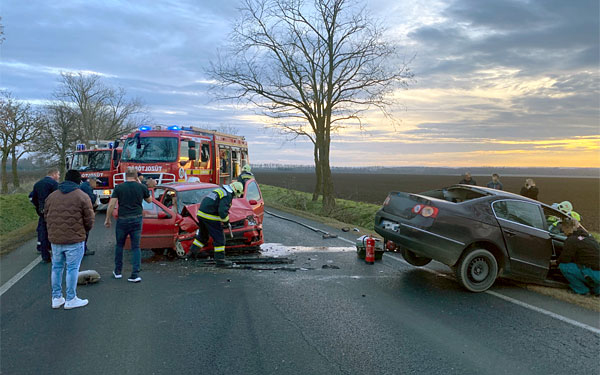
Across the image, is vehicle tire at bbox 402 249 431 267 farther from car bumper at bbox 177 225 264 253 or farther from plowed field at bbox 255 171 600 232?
plowed field at bbox 255 171 600 232

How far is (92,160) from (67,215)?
14.0m

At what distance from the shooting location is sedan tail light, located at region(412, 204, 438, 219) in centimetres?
633

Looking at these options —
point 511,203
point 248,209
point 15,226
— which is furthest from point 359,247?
point 15,226

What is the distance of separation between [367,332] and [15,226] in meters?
14.8

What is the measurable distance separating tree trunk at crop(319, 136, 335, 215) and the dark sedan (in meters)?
13.7

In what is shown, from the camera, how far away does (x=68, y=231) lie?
5.27m

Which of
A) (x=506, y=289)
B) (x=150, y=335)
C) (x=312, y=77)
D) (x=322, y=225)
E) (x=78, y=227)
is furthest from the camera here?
(x=312, y=77)

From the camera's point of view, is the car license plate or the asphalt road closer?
the asphalt road

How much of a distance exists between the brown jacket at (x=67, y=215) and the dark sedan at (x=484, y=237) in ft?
15.3

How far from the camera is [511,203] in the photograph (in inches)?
260

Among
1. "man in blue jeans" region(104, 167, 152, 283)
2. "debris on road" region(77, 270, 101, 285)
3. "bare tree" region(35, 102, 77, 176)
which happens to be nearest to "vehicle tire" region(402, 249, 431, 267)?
"man in blue jeans" region(104, 167, 152, 283)

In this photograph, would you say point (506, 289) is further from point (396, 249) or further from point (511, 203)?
point (396, 249)

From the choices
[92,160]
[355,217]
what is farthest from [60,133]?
[355,217]

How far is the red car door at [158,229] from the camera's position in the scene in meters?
8.19
